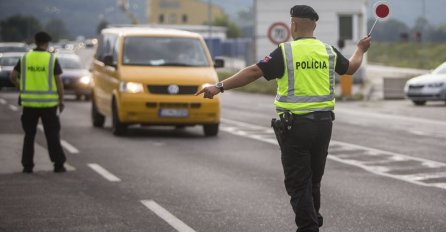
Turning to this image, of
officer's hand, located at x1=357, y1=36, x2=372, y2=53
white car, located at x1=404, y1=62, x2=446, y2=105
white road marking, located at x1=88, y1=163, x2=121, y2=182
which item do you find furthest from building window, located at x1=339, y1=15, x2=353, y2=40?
officer's hand, located at x1=357, y1=36, x2=372, y2=53

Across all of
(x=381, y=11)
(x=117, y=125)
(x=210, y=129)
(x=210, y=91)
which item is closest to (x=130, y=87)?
(x=117, y=125)

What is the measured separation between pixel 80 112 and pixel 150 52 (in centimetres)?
801

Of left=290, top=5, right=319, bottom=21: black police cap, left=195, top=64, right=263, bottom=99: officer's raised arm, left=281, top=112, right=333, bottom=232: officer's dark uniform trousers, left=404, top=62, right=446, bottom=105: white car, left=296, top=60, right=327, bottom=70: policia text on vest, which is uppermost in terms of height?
left=290, top=5, right=319, bottom=21: black police cap

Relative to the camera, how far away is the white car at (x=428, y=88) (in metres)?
31.0

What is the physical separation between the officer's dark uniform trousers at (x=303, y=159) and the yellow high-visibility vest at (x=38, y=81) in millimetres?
6923

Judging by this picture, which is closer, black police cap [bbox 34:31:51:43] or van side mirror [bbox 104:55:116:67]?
black police cap [bbox 34:31:51:43]

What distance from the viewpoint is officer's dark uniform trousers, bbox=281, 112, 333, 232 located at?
24.1 feet

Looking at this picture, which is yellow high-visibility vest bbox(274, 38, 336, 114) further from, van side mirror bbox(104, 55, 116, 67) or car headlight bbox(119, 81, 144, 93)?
van side mirror bbox(104, 55, 116, 67)

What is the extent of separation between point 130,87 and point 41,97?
5.52 m

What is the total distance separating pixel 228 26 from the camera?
180 metres

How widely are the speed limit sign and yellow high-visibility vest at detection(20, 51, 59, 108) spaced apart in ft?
63.4

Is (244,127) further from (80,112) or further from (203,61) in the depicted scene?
(80,112)

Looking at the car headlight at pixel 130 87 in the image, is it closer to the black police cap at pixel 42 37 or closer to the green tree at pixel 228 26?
the black police cap at pixel 42 37

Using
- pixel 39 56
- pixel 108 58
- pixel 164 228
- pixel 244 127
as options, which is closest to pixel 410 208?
pixel 164 228
